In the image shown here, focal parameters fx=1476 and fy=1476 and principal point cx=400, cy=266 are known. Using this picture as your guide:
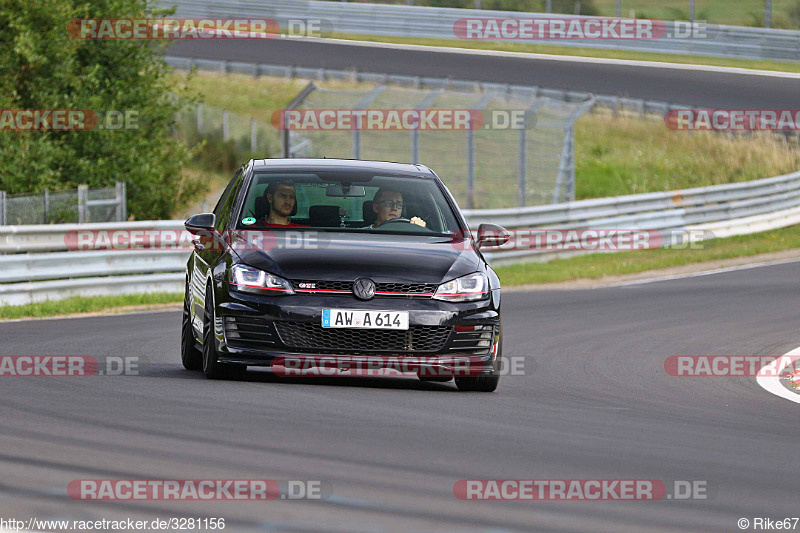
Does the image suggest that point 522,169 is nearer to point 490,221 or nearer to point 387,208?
point 490,221

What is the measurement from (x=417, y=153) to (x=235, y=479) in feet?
64.4

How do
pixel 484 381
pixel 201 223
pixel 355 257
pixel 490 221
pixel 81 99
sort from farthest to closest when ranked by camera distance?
pixel 81 99, pixel 490 221, pixel 201 223, pixel 484 381, pixel 355 257

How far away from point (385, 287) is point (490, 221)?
46.8 ft

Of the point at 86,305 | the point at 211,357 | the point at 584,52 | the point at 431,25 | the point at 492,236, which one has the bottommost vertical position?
the point at 86,305

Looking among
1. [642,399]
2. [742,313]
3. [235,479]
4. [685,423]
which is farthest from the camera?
[742,313]

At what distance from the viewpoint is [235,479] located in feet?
20.3

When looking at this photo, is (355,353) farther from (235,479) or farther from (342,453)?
(235,479)

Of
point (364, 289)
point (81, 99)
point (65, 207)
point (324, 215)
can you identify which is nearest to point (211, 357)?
point (364, 289)

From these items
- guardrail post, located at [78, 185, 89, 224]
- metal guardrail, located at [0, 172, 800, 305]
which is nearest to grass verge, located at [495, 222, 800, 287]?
metal guardrail, located at [0, 172, 800, 305]

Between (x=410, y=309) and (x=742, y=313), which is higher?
(x=410, y=309)

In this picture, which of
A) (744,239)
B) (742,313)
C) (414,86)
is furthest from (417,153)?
(414,86)

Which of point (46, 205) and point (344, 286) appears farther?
point (46, 205)

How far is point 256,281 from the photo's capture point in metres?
9.45

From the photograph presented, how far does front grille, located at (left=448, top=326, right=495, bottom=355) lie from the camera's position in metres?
9.56
